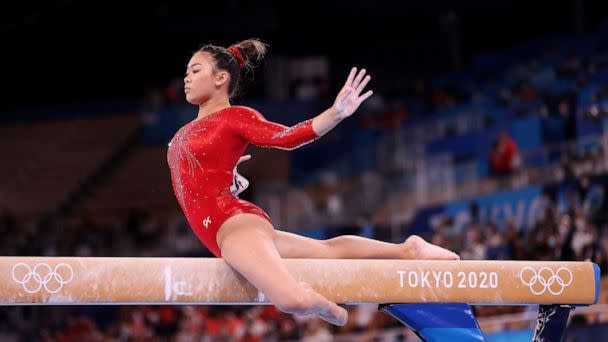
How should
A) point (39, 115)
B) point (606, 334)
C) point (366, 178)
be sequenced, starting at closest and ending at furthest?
point (606, 334) → point (366, 178) → point (39, 115)

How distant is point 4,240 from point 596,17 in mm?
11960

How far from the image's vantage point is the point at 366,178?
14648 mm

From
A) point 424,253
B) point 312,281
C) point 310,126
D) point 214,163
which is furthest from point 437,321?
point 214,163

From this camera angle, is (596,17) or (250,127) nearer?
(250,127)

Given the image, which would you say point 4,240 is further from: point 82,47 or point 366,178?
point 366,178

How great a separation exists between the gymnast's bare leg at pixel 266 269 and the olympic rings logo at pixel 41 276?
2.54ft

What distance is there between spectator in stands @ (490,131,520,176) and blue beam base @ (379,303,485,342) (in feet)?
25.2

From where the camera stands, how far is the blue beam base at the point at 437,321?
4855 millimetres

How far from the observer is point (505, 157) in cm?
1238

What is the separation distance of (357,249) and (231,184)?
0.76 m

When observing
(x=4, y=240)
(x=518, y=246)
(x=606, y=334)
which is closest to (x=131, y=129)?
(x=4, y=240)

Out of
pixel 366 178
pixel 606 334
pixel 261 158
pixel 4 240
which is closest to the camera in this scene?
pixel 606 334

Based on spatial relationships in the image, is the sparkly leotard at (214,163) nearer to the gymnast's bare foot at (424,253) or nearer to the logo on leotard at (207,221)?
the logo on leotard at (207,221)

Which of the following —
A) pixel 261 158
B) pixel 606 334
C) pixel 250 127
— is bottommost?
pixel 606 334
